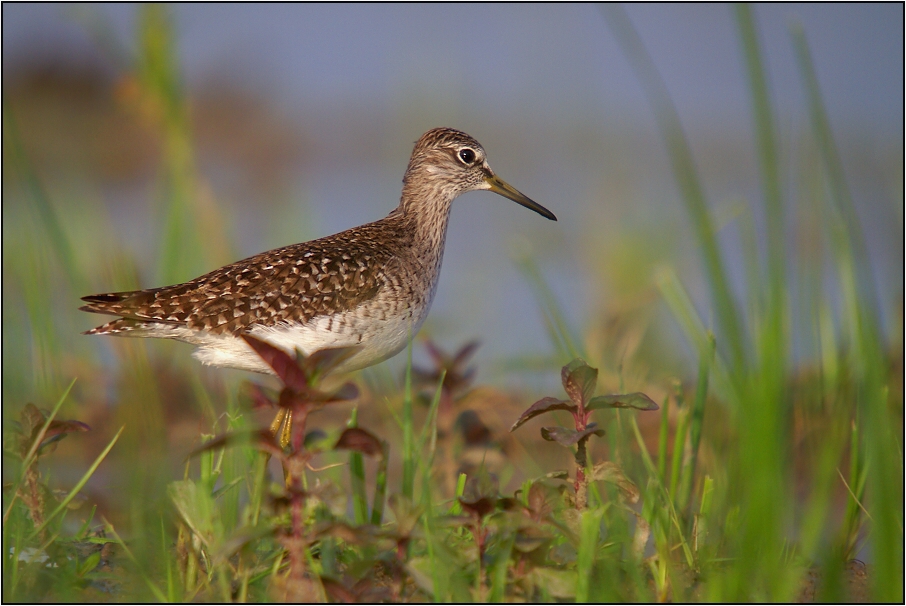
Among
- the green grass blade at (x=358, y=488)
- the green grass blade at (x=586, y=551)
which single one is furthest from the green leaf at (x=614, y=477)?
the green grass blade at (x=358, y=488)

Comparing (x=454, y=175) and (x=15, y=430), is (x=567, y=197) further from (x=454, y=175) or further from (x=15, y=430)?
(x=15, y=430)

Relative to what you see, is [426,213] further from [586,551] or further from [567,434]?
[586,551]

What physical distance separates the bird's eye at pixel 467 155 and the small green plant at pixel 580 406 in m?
3.19

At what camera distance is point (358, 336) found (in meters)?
4.88

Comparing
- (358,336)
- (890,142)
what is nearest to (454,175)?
(358,336)

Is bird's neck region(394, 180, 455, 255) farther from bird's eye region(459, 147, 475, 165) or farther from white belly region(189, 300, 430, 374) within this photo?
white belly region(189, 300, 430, 374)

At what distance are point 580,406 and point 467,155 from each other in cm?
329

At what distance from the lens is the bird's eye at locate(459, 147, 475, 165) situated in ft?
20.6

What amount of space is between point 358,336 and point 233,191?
9466 mm

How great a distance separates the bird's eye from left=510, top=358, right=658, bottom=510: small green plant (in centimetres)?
319

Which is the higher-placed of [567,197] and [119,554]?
[567,197]

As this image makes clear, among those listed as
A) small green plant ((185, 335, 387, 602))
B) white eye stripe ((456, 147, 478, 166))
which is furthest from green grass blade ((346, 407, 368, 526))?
white eye stripe ((456, 147, 478, 166))

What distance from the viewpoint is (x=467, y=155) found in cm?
631

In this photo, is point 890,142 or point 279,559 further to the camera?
point 890,142
